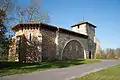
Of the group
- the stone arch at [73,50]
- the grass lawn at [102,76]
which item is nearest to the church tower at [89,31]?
the stone arch at [73,50]

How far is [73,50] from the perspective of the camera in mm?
28484

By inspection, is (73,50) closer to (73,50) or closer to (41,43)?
(73,50)

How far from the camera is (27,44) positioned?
22.7m

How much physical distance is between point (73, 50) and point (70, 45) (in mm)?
1362

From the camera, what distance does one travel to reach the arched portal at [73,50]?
26680 millimetres

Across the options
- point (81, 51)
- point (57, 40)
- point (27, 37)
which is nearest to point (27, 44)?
point (27, 37)

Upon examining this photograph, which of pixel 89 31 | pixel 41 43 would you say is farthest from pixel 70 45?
pixel 89 31

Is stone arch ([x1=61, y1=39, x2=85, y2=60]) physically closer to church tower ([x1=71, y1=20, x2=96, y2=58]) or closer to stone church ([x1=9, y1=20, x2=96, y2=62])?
stone church ([x1=9, y1=20, x2=96, y2=62])

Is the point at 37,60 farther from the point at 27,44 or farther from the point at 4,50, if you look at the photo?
the point at 4,50

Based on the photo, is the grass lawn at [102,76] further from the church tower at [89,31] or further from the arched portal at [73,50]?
the church tower at [89,31]

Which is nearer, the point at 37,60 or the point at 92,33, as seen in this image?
the point at 37,60

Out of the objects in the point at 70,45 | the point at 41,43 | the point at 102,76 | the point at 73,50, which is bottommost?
the point at 102,76

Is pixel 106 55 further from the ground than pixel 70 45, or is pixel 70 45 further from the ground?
pixel 70 45

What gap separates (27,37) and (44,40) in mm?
2956
